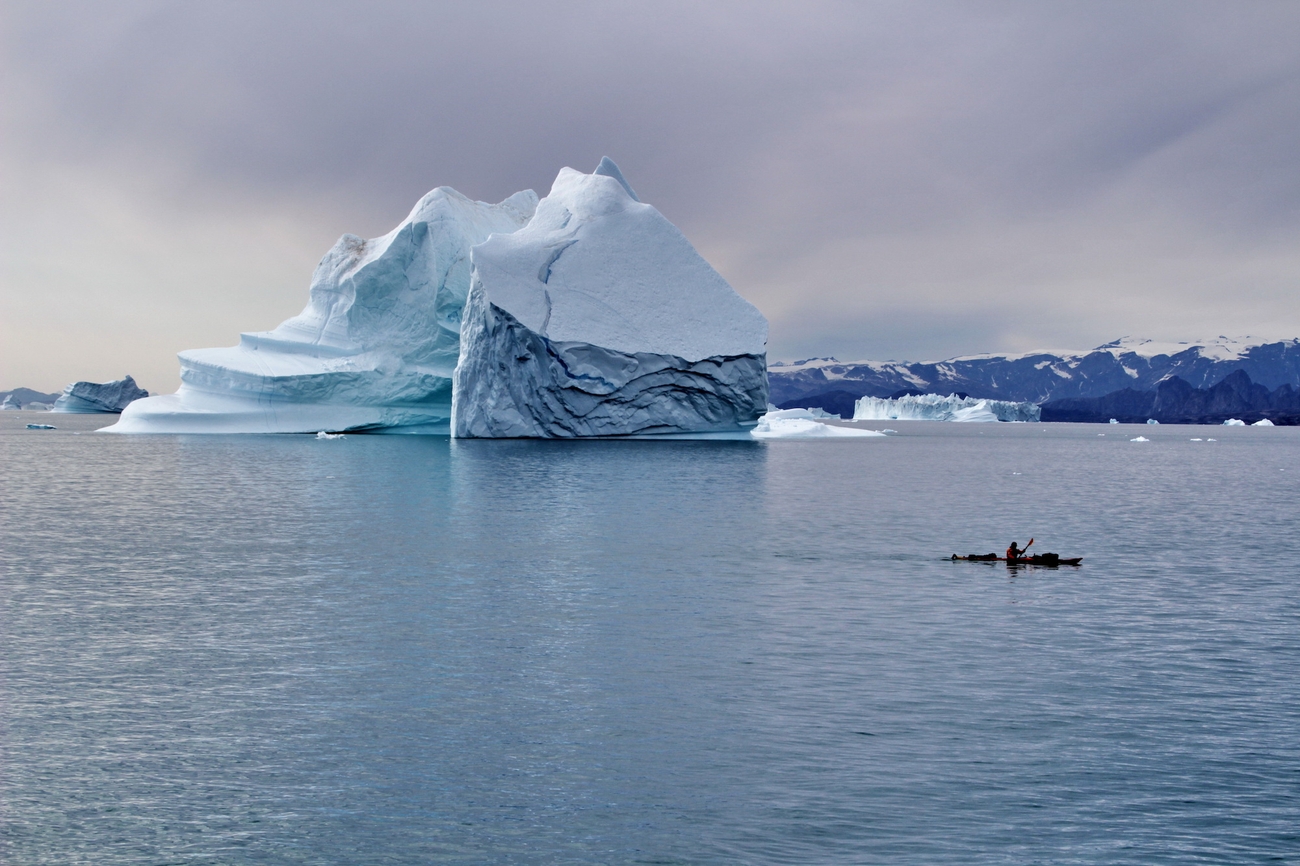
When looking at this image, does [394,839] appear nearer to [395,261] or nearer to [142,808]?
[142,808]

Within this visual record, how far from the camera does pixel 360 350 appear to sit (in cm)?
4859

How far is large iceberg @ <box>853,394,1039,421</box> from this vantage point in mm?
131000

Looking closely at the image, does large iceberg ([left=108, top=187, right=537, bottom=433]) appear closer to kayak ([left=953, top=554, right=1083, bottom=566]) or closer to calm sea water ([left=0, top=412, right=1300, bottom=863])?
calm sea water ([left=0, top=412, right=1300, bottom=863])

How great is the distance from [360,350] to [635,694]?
140ft

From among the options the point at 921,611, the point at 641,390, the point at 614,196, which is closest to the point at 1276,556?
the point at 921,611

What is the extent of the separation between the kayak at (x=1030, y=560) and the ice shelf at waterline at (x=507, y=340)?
83.5ft

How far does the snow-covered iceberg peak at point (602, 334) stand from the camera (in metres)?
40.4

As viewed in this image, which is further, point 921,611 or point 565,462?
point 565,462

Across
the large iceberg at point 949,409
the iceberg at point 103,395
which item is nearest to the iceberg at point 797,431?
the large iceberg at point 949,409

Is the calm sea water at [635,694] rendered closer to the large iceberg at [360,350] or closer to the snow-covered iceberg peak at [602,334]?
the snow-covered iceberg peak at [602,334]

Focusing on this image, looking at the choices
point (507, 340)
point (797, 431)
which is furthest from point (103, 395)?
point (507, 340)

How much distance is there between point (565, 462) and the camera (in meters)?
33.3

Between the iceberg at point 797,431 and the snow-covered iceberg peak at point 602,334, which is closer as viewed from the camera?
the snow-covered iceberg peak at point 602,334

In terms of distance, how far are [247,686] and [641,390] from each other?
112 ft
